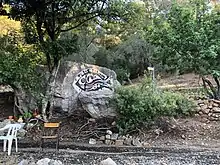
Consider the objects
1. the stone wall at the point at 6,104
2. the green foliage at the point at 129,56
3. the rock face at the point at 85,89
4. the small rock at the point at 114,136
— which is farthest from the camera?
the green foliage at the point at 129,56

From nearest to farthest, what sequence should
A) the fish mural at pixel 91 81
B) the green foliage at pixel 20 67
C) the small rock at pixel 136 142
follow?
the small rock at pixel 136 142 < the green foliage at pixel 20 67 < the fish mural at pixel 91 81

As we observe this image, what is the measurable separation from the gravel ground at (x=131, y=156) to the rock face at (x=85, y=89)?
1402 millimetres

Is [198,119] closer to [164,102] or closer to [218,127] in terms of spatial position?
[218,127]

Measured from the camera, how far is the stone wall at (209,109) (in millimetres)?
7324

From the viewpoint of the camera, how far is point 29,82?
7387 millimetres

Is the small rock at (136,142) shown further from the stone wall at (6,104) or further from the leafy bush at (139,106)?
the stone wall at (6,104)

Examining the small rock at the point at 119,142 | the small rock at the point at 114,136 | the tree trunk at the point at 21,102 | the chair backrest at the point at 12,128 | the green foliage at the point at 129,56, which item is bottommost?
the small rock at the point at 119,142

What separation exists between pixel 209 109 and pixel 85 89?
2835 millimetres

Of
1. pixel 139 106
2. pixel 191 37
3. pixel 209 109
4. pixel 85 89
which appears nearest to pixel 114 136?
pixel 139 106

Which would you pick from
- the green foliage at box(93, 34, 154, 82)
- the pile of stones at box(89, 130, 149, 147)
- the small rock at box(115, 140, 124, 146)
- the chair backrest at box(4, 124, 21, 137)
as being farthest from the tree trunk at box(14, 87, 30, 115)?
the green foliage at box(93, 34, 154, 82)

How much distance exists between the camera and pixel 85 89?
7586mm

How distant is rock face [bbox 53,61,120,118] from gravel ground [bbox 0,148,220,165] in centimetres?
140

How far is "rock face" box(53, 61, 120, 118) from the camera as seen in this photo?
7223 millimetres

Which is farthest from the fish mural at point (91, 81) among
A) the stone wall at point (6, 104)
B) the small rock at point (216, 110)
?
the small rock at point (216, 110)
